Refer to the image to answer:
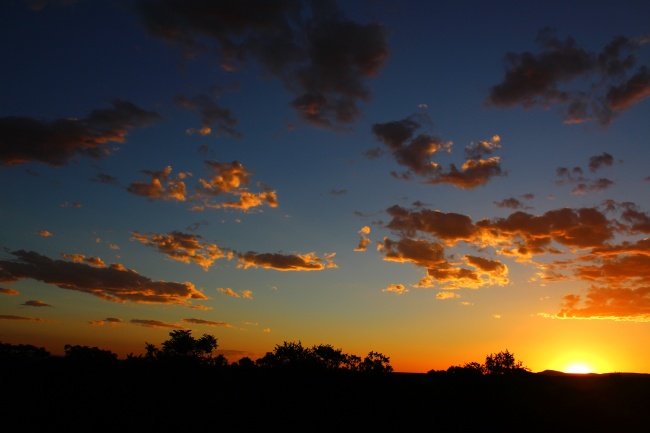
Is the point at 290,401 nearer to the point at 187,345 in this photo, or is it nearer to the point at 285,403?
the point at 285,403

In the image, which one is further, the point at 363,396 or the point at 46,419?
the point at 363,396

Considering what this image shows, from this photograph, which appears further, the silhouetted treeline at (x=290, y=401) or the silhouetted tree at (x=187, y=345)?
the silhouetted tree at (x=187, y=345)

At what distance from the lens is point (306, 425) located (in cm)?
3397

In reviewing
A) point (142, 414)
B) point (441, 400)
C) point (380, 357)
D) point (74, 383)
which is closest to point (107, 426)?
point (142, 414)

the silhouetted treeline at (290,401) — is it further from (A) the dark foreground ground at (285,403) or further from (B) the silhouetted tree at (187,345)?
(B) the silhouetted tree at (187,345)

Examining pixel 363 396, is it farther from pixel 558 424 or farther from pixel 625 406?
pixel 625 406

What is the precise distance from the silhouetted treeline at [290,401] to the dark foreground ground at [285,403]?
0.29 ft

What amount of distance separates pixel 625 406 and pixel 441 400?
18.2 metres

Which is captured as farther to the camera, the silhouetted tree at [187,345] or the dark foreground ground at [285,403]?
the silhouetted tree at [187,345]

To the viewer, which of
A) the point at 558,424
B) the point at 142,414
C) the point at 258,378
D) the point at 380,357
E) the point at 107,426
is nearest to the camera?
the point at 107,426

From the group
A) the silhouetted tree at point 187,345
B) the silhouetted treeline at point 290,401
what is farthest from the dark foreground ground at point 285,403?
the silhouetted tree at point 187,345

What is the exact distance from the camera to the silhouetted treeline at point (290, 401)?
1283 inches

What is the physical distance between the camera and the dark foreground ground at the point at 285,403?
32375 millimetres

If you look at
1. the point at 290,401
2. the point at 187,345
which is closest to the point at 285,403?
the point at 290,401
